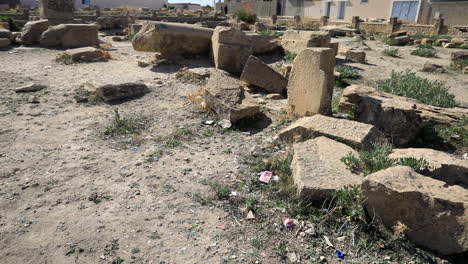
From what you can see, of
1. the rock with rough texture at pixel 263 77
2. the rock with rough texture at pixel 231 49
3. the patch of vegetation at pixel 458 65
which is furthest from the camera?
the patch of vegetation at pixel 458 65

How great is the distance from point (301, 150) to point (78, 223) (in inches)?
87.8

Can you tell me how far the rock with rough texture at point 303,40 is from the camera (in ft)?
27.8

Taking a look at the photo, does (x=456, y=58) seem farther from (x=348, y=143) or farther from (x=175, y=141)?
(x=175, y=141)

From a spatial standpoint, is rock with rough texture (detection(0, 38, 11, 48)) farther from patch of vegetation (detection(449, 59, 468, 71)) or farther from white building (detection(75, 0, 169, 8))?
white building (detection(75, 0, 169, 8))

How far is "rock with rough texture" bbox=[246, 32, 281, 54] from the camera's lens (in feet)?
29.3

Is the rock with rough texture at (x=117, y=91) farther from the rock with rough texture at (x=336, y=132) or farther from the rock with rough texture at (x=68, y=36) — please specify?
the rock with rough texture at (x=68, y=36)

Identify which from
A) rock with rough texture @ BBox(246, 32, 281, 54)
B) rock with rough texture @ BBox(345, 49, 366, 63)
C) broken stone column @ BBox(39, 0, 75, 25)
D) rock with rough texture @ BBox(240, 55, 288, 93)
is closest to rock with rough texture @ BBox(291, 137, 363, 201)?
rock with rough texture @ BBox(240, 55, 288, 93)

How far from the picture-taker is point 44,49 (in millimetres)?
9500

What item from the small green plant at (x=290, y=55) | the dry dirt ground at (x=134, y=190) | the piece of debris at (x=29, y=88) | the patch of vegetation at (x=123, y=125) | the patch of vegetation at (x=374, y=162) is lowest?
the dry dirt ground at (x=134, y=190)

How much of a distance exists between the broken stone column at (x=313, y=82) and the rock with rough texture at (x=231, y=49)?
98.6 inches

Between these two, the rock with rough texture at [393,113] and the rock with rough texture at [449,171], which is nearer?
the rock with rough texture at [449,171]

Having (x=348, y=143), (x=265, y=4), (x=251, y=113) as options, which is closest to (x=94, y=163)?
(x=251, y=113)

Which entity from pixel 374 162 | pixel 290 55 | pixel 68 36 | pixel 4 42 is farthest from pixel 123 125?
pixel 4 42

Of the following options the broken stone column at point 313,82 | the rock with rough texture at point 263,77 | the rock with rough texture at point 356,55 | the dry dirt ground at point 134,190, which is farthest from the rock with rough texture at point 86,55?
the rock with rough texture at point 356,55
